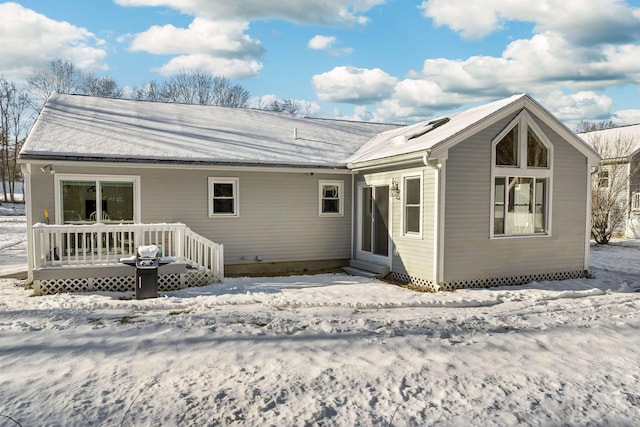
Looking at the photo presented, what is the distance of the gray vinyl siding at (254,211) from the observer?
10.7 metres

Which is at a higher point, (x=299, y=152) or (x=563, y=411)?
(x=299, y=152)

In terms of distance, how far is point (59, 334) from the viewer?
17.9ft

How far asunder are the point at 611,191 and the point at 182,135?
1803cm

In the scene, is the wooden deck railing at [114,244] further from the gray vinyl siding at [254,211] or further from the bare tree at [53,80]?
the bare tree at [53,80]

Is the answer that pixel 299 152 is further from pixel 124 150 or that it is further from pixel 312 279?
pixel 124 150

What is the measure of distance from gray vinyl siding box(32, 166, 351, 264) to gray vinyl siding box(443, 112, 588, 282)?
152 inches

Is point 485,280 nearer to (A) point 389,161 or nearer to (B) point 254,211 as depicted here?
(A) point 389,161

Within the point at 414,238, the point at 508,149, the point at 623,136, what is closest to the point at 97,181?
the point at 414,238

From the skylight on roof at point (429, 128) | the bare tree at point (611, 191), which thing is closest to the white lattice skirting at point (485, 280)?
the skylight on roof at point (429, 128)

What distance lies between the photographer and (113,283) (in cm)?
906

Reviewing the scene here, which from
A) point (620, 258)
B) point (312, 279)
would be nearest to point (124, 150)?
point (312, 279)

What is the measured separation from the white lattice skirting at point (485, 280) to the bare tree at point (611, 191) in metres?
9.17

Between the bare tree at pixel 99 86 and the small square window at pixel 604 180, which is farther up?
the bare tree at pixel 99 86

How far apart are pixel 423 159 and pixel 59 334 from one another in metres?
7.08
